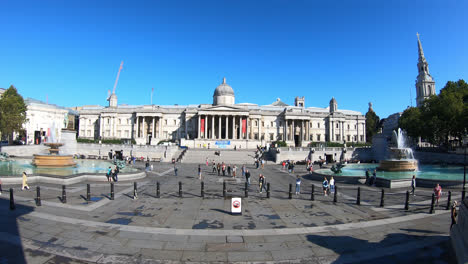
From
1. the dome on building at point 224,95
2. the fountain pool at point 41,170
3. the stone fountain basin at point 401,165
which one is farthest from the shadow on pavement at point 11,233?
the dome on building at point 224,95

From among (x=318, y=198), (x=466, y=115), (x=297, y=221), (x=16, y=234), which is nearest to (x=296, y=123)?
(x=466, y=115)

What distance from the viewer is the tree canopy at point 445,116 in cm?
5206

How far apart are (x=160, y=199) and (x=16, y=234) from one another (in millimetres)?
8626

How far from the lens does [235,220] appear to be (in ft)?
45.5

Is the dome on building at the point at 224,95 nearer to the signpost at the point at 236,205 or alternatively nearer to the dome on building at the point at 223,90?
the dome on building at the point at 223,90

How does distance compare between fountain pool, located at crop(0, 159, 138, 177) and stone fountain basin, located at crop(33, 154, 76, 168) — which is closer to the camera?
fountain pool, located at crop(0, 159, 138, 177)

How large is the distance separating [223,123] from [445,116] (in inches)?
2264

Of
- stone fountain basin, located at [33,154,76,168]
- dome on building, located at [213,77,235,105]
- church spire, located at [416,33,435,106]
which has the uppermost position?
church spire, located at [416,33,435,106]

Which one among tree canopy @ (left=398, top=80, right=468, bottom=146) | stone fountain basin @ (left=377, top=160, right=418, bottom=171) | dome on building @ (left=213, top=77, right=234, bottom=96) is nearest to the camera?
stone fountain basin @ (left=377, top=160, right=418, bottom=171)

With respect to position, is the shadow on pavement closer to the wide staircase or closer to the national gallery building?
the wide staircase

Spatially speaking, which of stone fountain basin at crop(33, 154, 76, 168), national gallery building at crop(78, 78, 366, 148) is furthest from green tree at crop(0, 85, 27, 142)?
stone fountain basin at crop(33, 154, 76, 168)

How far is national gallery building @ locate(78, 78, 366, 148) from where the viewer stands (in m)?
88.4

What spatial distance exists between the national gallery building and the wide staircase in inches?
900

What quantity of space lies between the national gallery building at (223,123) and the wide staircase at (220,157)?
22854 mm
